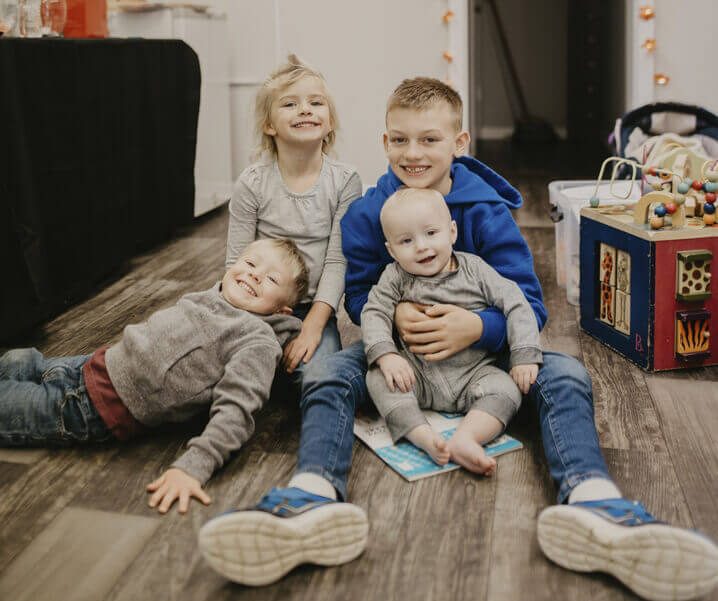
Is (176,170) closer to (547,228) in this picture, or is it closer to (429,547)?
(547,228)

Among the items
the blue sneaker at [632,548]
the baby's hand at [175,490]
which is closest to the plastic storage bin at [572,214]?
the blue sneaker at [632,548]

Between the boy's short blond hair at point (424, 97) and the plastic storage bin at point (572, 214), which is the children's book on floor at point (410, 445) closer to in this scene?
the boy's short blond hair at point (424, 97)

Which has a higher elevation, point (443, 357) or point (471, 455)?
point (443, 357)

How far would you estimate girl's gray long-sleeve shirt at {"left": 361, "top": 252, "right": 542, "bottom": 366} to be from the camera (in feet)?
4.89

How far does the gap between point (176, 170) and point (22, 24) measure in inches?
38.6

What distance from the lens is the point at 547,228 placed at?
3230 mm

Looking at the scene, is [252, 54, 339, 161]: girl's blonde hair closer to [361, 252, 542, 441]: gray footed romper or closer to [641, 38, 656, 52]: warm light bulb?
[361, 252, 542, 441]: gray footed romper

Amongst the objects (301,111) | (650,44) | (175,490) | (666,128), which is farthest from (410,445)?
(650,44)

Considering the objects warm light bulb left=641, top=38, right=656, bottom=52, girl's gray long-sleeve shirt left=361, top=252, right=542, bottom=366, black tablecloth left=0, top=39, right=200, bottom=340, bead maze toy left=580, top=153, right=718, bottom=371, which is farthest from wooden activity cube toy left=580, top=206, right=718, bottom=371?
warm light bulb left=641, top=38, right=656, bottom=52

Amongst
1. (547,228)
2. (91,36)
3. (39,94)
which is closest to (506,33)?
(547,228)

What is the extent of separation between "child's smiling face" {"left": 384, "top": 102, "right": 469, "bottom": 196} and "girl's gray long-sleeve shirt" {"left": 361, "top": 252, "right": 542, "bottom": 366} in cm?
17

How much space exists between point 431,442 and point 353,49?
2936 mm

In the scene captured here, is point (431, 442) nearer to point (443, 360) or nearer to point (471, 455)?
point (471, 455)

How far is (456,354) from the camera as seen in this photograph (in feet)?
4.95
